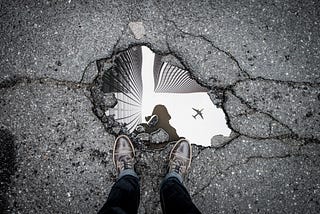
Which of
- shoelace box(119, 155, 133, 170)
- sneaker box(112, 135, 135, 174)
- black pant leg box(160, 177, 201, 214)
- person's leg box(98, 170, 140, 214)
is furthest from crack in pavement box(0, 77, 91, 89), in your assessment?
black pant leg box(160, 177, 201, 214)

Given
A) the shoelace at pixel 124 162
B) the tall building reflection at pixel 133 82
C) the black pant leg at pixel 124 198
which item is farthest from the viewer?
the tall building reflection at pixel 133 82

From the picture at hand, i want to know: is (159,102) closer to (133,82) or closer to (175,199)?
(133,82)

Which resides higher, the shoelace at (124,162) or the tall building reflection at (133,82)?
the tall building reflection at (133,82)

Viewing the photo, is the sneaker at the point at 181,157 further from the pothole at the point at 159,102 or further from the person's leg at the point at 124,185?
the person's leg at the point at 124,185

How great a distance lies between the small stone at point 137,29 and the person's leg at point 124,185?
1005 mm

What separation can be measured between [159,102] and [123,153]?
623mm

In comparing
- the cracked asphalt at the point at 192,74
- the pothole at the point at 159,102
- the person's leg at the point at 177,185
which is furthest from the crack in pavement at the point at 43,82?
the person's leg at the point at 177,185

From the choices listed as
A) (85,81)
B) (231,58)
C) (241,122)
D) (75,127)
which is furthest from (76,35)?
(241,122)

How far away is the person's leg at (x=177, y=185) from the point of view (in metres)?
2.12

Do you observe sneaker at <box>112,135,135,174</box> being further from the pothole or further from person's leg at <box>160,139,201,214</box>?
person's leg at <box>160,139,201,214</box>

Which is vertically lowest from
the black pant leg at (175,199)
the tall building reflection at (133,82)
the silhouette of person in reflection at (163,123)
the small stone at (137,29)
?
the black pant leg at (175,199)

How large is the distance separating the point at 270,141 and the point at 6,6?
2.94 metres

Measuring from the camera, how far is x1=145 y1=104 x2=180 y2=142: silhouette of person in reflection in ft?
8.83

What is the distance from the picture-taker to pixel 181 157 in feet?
8.32
